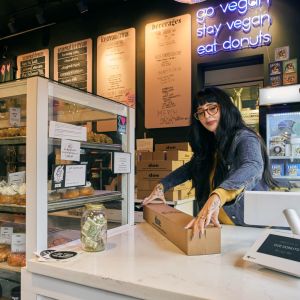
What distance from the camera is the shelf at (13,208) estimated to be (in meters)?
1.31

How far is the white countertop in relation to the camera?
84 centimetres

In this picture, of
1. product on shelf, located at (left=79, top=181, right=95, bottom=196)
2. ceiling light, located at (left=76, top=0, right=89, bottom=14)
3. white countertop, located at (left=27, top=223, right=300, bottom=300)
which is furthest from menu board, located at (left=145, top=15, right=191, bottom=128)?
white countertop, located at (left=27, top=223, right=300, bottom=300)

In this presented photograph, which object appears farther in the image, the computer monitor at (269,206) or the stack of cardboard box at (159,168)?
the stack of cardboard box at (159,168)

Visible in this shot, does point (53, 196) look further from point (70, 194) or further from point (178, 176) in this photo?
point (178, 176)

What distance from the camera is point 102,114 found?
1.76m

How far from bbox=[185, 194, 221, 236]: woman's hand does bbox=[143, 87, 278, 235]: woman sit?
6.9 inches

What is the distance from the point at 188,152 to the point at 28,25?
3.23 m

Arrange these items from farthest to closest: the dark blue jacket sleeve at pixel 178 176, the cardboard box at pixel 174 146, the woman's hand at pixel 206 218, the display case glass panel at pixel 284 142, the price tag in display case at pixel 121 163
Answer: the cardboard box at pixel 174 146
the display case glass panel at pixel 284 142
the dark blue jacket sleeve at pixel 178 176
the price tag in display case at pixel 121 163
the woman's hand at pixel 206 218

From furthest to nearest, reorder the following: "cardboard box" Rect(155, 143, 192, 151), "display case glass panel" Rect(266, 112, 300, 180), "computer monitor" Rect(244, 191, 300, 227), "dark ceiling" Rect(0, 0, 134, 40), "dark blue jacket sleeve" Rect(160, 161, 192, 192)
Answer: "dark ceiling" Rect(0, 0, 134, 40), "cardboard box" Rect(155, 143, 192, 151), "display case glass panel" Rect(266, 112, 300, 180), "dark blue jacket sleeve" Rect(160, 161, 192, 192), "computer monitor" Rect(244, 191, 300, 227)

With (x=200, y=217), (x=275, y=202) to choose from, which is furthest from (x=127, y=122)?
(x=275, y=202)

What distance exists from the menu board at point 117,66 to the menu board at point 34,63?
0.97m

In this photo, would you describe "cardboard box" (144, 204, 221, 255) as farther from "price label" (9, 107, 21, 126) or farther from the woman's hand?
"price label" (9, 107, 21, 126)

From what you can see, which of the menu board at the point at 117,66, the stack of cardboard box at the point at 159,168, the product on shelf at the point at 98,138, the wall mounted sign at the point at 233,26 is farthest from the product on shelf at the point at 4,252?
the wall mounted sign at the point at 233,26

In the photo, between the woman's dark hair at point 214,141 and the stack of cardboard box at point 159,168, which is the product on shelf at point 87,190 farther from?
the stack of cardboard box at point 159,168
